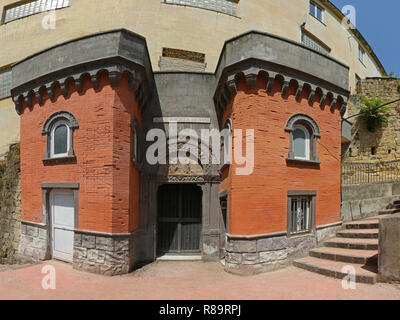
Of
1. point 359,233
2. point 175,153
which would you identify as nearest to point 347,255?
point 359,233

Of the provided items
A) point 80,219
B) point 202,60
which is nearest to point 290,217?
point 80,219

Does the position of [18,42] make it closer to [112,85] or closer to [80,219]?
[112,85]

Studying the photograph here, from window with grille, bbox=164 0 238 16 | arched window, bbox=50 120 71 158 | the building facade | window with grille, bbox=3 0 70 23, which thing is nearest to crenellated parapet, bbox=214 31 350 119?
the building facade

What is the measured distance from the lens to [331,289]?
585 centimetres

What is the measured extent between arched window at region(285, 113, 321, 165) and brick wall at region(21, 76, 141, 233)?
5.35 metres

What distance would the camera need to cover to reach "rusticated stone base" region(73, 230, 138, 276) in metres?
7.40

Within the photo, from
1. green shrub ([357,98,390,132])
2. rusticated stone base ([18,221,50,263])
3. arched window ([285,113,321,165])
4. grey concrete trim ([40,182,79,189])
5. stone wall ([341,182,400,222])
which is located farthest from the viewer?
green shrub ([357,98,390,132])

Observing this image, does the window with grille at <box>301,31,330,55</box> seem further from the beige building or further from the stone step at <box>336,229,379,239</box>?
the stone step at <box>336,229,379,239</box>

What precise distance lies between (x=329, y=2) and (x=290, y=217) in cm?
1799

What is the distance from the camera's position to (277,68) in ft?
25.8

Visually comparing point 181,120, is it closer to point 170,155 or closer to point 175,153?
point 175,153

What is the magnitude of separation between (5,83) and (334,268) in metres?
18.8

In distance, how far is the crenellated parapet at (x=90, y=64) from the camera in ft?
24.9

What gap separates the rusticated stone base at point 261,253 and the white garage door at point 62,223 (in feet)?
16.7
